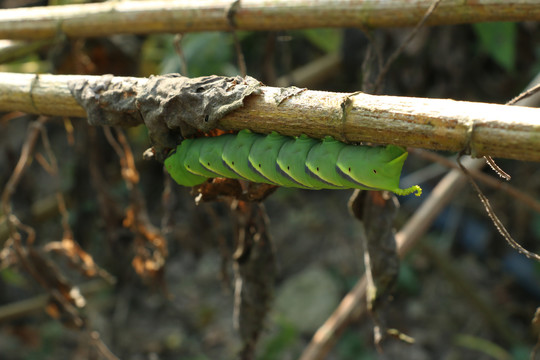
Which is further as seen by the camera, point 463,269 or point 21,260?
point 463,269

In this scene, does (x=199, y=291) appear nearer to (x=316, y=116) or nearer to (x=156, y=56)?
(x=156, y=56)

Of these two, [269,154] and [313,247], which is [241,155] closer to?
→ [269,154]

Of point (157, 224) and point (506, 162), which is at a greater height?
point (506, 162)

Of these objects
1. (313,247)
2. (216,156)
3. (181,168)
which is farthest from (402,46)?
(313,247)

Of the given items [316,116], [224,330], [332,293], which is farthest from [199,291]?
[316,116]

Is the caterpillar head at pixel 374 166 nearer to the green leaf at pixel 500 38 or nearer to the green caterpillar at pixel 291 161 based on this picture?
the green caterpillar at pixel 291 161

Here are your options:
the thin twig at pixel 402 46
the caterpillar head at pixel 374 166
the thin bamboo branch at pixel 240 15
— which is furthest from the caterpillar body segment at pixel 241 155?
the thin bamboo branch at pixel 240 15

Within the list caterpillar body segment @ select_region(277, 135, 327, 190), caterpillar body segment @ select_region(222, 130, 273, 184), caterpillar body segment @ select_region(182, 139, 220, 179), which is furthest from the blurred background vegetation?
caterpillar body segment @ select_region(277, 135, 327, 190)
